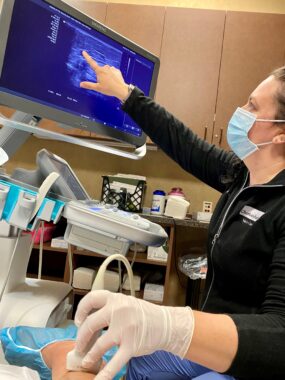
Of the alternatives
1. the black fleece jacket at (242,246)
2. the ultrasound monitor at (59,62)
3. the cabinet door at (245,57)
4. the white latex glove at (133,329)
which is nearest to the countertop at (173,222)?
the cabinet door at (245,57)

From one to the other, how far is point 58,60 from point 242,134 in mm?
636

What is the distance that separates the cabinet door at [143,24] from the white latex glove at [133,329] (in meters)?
2.56

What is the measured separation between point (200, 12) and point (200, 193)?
141cm

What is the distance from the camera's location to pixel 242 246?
95 centimetres

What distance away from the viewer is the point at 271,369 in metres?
0.65

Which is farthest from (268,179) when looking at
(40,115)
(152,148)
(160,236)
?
(152,148)

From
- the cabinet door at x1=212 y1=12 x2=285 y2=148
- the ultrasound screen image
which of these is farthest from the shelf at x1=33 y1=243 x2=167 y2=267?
the ultrasound screen image

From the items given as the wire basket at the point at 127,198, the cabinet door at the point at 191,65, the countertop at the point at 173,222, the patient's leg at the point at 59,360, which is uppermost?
the cabinet door at the point at 191,65

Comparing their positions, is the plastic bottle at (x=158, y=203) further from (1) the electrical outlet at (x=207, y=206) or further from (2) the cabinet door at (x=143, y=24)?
(2) the cabinet door at (x=143, y=24)

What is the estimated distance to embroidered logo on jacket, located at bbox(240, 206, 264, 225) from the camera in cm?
97

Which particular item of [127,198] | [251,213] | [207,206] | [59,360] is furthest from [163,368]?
[207,206]

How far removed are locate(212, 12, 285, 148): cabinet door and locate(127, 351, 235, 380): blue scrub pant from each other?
6.22 ft

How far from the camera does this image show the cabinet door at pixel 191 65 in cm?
276

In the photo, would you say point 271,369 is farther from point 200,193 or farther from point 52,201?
point 200,193
